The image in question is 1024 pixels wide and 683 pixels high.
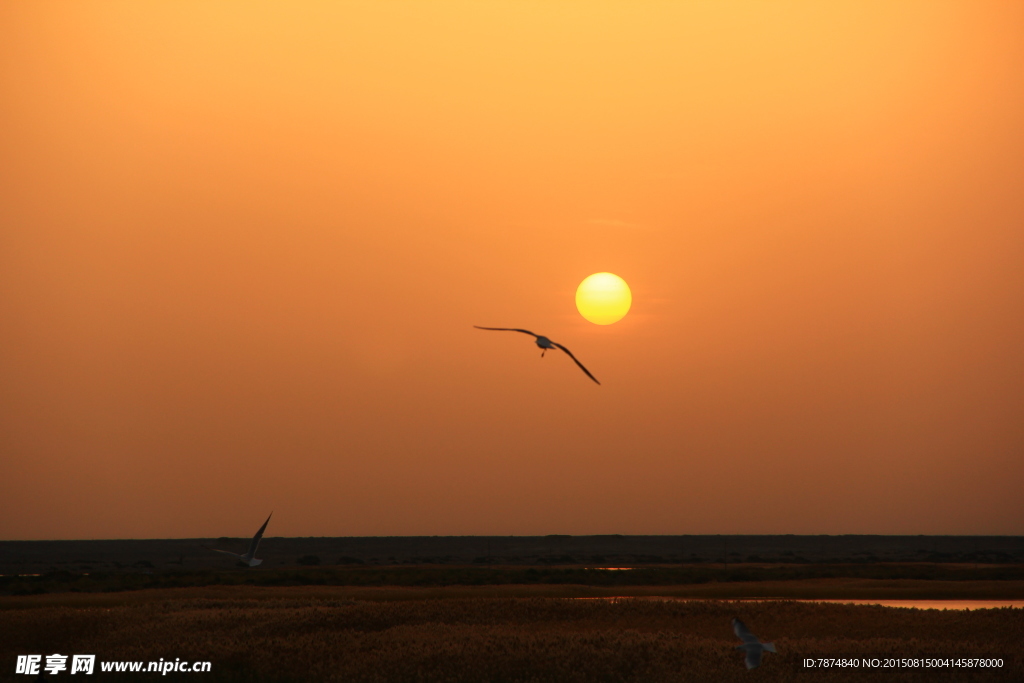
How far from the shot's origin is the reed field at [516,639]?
22375 mm

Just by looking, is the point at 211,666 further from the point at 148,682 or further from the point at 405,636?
the point at 405,636

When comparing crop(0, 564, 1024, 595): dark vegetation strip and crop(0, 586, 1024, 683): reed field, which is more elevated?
crop(0, 564, 1024, 595): dark vegetation strip

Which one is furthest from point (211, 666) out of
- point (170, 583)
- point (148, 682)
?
point (170, 583)

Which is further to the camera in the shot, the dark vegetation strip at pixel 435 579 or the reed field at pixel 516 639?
the dark vegetation strip at pixel 435 579

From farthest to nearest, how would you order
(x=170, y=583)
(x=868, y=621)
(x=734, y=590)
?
(x=170, y=583)
(x=734, y=590)
(x=868, y=621)

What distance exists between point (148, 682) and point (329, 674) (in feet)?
13.5

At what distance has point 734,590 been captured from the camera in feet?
167

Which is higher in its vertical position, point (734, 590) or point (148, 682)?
point (734, 590)

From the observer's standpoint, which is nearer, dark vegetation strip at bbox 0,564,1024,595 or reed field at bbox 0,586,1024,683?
reed field at bbox 0,586,1024,683

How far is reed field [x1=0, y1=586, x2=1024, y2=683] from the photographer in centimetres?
2238

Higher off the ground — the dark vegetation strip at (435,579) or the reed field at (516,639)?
the dark vegetation strip at (435,579)

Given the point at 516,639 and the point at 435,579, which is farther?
the point at 435,579

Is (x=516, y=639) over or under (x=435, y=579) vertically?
under

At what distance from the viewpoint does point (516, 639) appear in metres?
25.1
